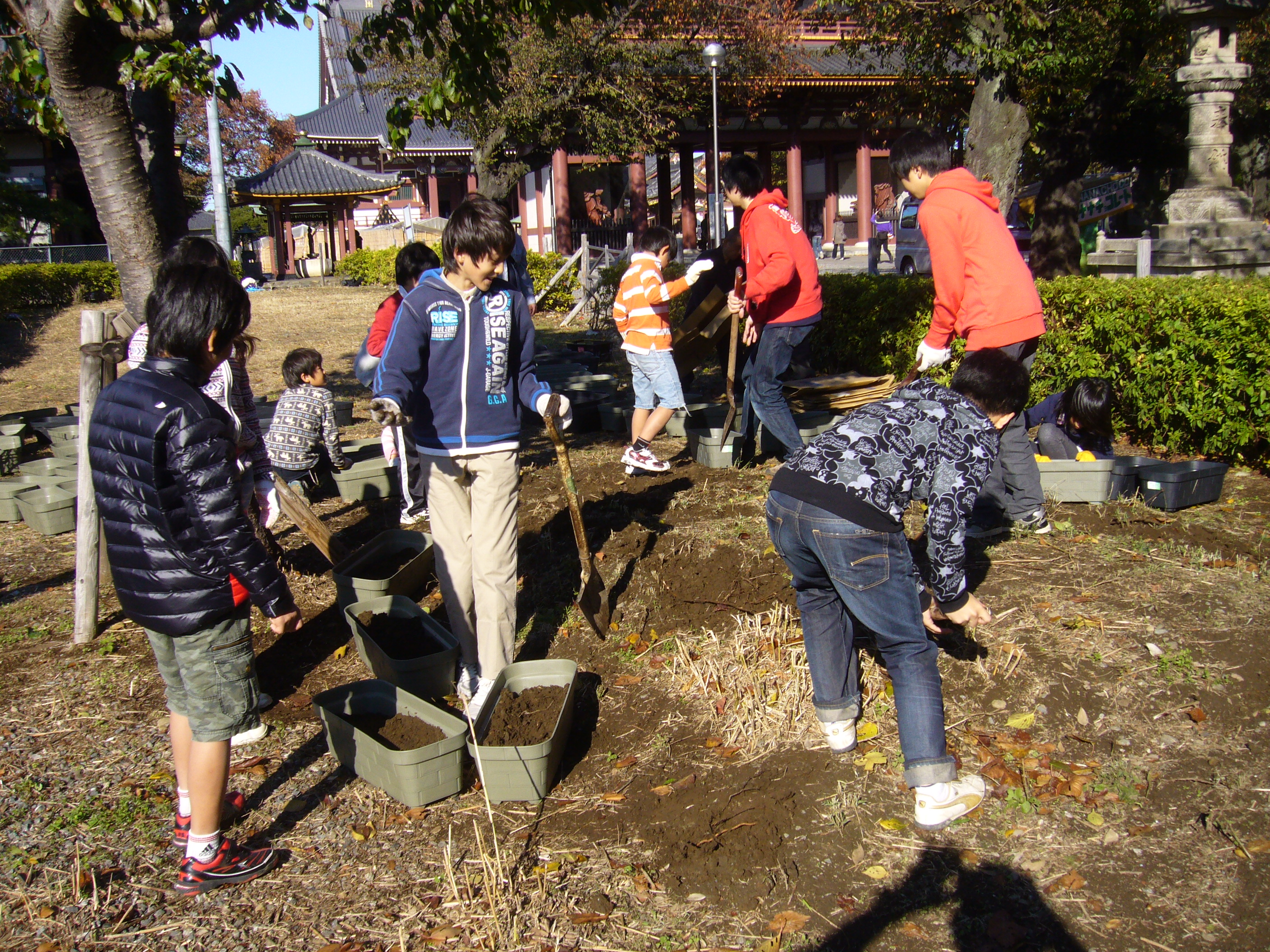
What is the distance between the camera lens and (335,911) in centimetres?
263

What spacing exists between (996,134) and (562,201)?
1659 cm

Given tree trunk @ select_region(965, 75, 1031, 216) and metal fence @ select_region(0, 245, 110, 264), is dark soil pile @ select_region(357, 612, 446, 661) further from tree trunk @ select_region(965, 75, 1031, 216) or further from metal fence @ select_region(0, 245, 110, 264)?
metal fence @ select_region(0, 245, 110, 264)

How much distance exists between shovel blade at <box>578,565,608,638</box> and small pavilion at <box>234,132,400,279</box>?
104ft

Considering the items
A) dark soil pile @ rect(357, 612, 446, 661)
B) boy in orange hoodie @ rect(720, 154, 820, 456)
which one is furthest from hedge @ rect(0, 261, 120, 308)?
dark soil pile @ rect(357, 612, 446, 661)

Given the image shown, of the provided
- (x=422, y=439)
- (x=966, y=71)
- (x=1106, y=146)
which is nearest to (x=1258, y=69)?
(x=1106, y=146)

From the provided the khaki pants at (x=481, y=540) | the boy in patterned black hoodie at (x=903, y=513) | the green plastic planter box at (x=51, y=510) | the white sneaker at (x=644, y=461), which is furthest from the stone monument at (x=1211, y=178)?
the green plastic planter box at (x=51, y=510)

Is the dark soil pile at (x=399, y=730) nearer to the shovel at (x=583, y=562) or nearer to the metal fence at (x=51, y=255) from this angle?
the shovel at (x=583, y=562)

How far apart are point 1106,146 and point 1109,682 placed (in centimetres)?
2466

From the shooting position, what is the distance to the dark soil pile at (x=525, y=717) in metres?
3.16

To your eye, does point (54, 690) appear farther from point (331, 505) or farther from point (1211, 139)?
point (1211, 139)

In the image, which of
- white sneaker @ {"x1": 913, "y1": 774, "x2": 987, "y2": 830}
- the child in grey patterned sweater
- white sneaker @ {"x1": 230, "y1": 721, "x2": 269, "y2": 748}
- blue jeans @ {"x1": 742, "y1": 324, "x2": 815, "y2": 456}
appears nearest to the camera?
white sneaker @ {"x1": 913, "y1": 774, "x2": 987, "y2": 830}

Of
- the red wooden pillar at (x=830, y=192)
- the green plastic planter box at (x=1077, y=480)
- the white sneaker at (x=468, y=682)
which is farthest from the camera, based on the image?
the red wooden pillar at (x=830, y=192)

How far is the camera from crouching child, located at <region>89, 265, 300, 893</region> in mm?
2494

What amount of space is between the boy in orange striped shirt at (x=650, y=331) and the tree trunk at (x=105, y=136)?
2.71 metres
